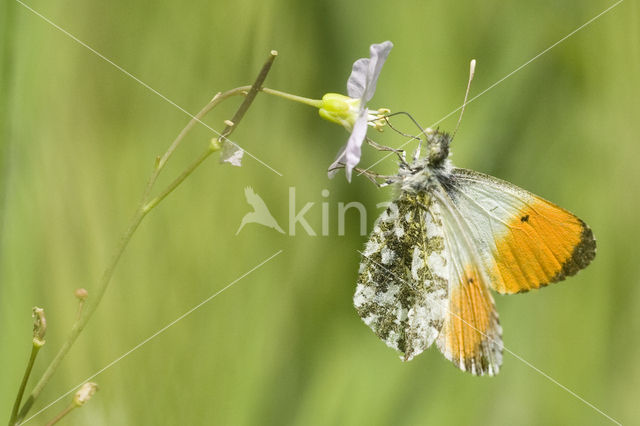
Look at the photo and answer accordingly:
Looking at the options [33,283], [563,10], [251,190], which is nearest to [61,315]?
[33,283]

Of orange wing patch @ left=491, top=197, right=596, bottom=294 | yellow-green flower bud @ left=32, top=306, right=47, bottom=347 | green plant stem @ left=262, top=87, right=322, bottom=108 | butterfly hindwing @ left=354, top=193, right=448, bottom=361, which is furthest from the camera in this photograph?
butterfly hindwing @ left=354, top=193, right=448, bottom=361

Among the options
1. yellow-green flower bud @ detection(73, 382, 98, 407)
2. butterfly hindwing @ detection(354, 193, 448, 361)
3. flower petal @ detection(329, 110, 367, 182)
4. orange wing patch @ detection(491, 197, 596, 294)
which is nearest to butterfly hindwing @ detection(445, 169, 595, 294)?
orange wing patch @ detection(491, 197, 596, 294)

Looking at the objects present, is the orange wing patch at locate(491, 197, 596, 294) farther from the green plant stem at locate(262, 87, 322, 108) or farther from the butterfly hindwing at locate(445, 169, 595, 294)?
the green plant stem at locate(262, 87, 322, 108)

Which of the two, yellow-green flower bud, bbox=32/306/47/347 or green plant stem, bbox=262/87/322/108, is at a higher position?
green plant stem, bbox=262/87/322/108

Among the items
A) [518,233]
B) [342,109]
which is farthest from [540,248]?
[342,109]

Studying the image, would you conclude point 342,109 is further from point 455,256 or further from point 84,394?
point 84,394

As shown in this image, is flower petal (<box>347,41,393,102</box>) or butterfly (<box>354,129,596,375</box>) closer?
flower petal (<box>347,41,393,102</box>)

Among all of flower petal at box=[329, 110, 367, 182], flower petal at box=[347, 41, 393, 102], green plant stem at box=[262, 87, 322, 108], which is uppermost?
flower petal at box=[347, 41, 393, 102]

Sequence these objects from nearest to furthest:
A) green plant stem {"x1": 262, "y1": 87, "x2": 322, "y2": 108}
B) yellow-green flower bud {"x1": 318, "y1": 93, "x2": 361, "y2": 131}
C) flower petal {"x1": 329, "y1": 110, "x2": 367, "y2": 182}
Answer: green plant stem {"x1": 262, "y1": 87, "x2": 322, "y2": 108} < flower petal {"x1": 329, "y1": 110, "x2": 367, "y2": 182} < yellow-green flower bud {"x1": 318, "y1": 93, "x2": 361, "y2": 131}
